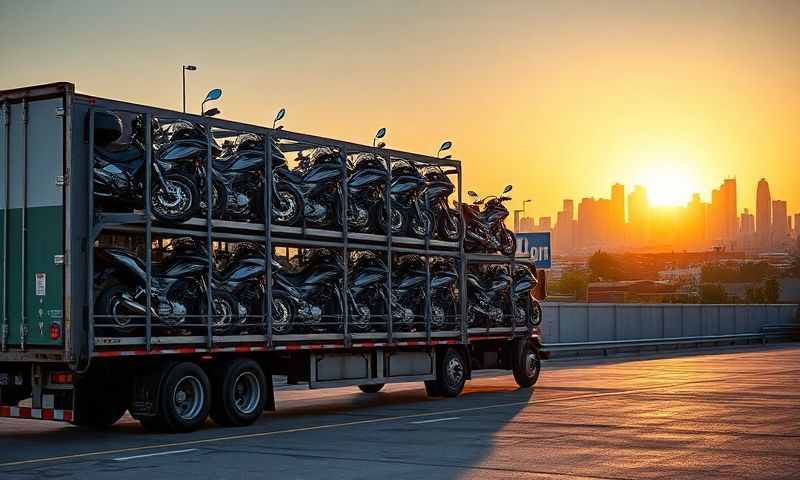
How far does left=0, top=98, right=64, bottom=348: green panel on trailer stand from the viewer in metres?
15.9

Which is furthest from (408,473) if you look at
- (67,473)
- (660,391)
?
(660,391)

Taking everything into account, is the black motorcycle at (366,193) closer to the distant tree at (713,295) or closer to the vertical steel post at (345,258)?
the vertical steel post at (345,258)

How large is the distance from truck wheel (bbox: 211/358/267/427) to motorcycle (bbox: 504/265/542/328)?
27.1ft

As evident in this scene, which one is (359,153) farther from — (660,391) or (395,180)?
(660,391)

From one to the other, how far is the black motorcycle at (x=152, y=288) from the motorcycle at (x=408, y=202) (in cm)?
479

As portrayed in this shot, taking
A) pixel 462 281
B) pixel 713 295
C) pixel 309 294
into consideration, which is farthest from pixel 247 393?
pixel 713 295

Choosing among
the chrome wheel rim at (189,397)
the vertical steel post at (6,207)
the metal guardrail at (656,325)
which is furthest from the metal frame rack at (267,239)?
the metal guardrail at (656,325)

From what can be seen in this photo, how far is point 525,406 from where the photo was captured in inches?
826

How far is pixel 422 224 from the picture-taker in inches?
893

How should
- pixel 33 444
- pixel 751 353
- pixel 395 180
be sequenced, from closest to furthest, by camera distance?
pixel 33 444 < pixel 395 180 < pixel 751 353

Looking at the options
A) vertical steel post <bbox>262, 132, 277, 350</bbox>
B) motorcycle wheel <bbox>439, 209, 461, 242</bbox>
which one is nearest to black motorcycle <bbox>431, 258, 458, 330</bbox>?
motorcycle wheel <bbox>439, 209, 461, 242</bbox>

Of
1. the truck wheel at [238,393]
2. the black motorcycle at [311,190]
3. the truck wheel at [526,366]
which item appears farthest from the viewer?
the truck wheel at [526,366]

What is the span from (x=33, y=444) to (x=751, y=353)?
32773mm

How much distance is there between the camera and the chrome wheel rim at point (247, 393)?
1814cm
